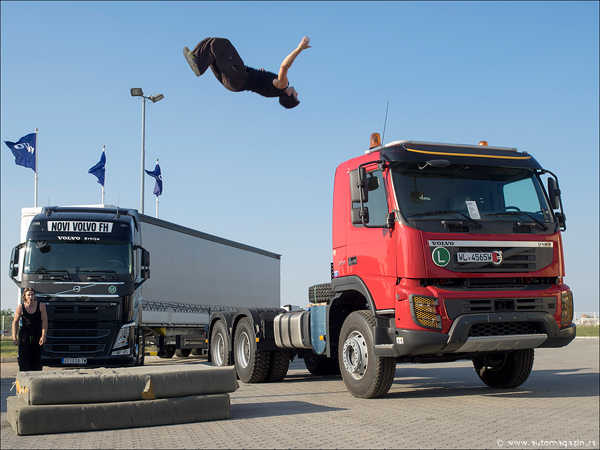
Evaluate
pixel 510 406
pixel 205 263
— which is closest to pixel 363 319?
pixel 510 406

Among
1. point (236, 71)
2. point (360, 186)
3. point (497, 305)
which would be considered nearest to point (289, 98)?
point (236, 71)

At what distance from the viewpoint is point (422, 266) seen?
877 centimetres

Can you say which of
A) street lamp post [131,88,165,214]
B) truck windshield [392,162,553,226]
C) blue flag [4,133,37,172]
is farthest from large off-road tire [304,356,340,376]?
blue flag [4,133,37,172]

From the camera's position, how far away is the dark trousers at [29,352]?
35.2ft

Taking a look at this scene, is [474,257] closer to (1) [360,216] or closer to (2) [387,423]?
(1) [360,216]

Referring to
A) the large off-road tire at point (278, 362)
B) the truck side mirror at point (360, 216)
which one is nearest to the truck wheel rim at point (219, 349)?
the large off-road tire at point (278, 362)

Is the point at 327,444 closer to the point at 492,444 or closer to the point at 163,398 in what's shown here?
the point at 492,444

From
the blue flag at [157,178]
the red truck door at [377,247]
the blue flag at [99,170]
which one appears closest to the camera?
the red truck door at [377,247]

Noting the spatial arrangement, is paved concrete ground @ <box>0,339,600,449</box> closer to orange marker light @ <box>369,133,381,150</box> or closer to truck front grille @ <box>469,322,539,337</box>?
truck front grille @ <box>469,322,539,337</box>

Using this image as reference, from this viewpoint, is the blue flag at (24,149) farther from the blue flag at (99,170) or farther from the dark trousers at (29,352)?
the dark trousers at (29,352)

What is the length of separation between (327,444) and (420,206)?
3954mm

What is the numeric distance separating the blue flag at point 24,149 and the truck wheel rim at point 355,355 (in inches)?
864

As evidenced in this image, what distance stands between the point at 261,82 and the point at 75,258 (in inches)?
378

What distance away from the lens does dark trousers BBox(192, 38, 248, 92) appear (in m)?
5.46
